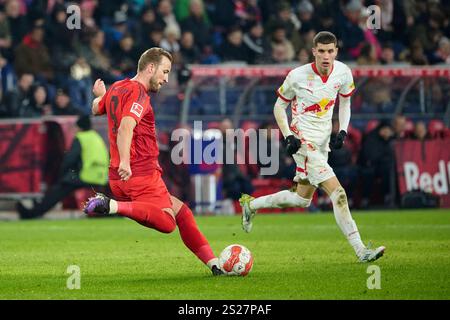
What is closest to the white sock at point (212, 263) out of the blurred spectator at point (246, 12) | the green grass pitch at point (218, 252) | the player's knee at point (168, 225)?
the green grass pitch at point (218, 252)

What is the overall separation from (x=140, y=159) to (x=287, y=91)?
262 cm

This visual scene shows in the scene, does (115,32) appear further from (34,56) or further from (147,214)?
(147,214)

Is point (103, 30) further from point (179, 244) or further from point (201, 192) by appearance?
point (179, 244)

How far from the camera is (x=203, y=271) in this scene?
12.3m

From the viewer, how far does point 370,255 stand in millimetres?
12555

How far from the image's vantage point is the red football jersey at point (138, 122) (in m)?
11.1

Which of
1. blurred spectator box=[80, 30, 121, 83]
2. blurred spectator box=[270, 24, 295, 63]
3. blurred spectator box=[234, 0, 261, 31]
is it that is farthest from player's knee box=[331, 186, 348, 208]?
blurred spectator box=[234, 0, 261, 31]

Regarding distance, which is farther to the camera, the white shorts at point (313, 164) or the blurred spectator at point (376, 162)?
the blurred spectator at point (376, 162)

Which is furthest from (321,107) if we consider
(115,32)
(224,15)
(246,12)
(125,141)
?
(246,12)

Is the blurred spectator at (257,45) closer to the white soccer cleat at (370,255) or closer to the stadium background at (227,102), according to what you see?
the stadium background at (227,102)

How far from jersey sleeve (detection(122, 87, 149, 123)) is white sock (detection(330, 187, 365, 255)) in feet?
9.17

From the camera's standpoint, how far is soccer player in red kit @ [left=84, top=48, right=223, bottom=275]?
10969 millimetres

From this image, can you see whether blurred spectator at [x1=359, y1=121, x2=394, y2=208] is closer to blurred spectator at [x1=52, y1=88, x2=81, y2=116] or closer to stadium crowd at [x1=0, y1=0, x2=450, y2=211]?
stadium crowd at [x1=0, y1=0, x2=450, y2=211]

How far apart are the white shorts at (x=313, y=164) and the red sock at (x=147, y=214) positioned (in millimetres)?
2491
